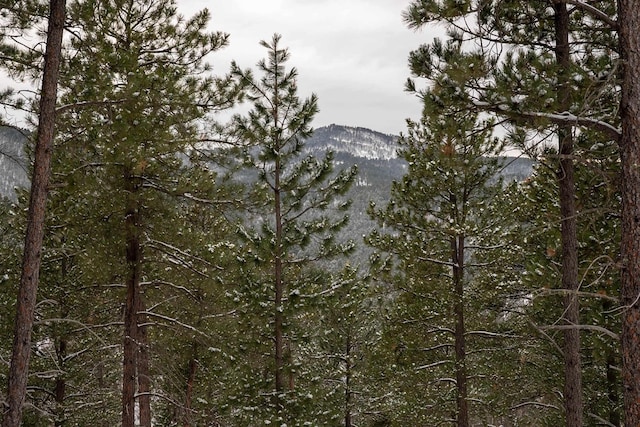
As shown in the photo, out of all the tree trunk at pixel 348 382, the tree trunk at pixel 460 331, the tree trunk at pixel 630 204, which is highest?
the tree trunk at pixel 630 204

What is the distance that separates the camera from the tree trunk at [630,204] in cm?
387

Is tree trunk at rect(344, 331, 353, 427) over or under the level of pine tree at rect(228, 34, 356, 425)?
under

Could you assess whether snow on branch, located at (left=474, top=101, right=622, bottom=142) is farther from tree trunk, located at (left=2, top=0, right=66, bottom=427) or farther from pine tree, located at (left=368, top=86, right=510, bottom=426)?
pine tree, located at (left=368, top=86, right=510, bottom=426)

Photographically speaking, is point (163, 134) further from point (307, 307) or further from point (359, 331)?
point (359, 331)

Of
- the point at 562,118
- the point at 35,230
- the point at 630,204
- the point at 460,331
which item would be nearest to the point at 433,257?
the point at 460,331

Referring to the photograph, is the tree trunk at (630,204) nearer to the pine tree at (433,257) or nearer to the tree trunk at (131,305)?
the pine tree at (433,257)

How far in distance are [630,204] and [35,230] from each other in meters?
5.84

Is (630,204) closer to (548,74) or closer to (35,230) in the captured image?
(548,74)

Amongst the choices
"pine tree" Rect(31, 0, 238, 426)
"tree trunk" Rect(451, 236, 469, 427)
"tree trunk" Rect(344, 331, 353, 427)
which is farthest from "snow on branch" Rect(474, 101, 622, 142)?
"tree trunk" Rect(344, 331, 353, 427)

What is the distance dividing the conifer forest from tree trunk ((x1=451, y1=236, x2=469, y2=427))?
0.04 meters

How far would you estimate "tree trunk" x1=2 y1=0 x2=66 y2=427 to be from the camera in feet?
17.3

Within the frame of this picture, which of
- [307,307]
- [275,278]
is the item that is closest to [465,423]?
[307,307]

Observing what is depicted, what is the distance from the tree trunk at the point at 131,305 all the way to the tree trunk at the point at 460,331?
605 cm

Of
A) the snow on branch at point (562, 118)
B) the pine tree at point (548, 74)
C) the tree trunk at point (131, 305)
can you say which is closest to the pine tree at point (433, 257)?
the pine tree at point (548, 74)
